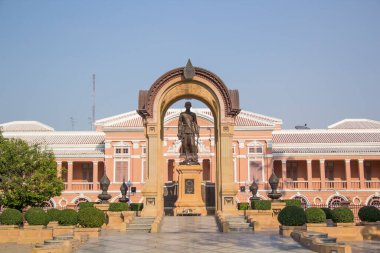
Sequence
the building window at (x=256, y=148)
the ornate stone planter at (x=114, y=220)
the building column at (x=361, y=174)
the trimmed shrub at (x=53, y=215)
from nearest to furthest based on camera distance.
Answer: the trimmed shrub at (x=53, y=215), the ornate stone planter at (x=114, y=220), the building column at (x=361, y=174), the building window at (x=256, y=148)

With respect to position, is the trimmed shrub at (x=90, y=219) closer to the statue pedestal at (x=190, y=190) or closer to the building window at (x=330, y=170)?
the statue pedestal at (x=190, y=190)

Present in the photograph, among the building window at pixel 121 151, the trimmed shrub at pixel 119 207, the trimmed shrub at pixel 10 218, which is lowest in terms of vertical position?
the trimmed shrub at pixel 10 218

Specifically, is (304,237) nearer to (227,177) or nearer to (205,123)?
(227,177)

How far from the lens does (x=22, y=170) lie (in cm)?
3231

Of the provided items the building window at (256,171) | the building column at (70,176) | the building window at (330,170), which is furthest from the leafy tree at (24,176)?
the building window at (330,170)

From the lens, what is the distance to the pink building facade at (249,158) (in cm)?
5112

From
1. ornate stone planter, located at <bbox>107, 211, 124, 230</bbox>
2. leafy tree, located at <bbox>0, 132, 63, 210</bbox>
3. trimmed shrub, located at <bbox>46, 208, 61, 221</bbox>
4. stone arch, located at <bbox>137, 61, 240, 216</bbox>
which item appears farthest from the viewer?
leafy tree, located at <bbox>0, 132, 63, 210</bbox>

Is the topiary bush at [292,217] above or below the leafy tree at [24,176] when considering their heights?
below

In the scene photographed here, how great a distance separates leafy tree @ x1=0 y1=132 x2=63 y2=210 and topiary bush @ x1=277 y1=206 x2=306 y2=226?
2038 cm

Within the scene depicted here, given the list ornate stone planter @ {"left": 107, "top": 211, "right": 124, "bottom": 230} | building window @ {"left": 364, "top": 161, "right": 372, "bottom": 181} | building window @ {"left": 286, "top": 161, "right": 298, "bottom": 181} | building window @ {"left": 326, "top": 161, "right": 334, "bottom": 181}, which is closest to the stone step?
ornate stone planter @ {"left": 107, "top": 211, "right": 124, "bottom": 230}

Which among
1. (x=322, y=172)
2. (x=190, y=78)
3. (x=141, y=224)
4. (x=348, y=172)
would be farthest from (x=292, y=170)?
(x=141, y=224)

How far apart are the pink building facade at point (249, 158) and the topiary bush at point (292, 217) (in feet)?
112

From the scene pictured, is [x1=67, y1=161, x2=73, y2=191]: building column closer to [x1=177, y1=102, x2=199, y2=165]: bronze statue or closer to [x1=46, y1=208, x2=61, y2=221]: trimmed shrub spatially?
[x1=177, y1=102, x2=199, y2=165]: bronze statue

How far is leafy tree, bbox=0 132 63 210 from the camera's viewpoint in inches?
1217
